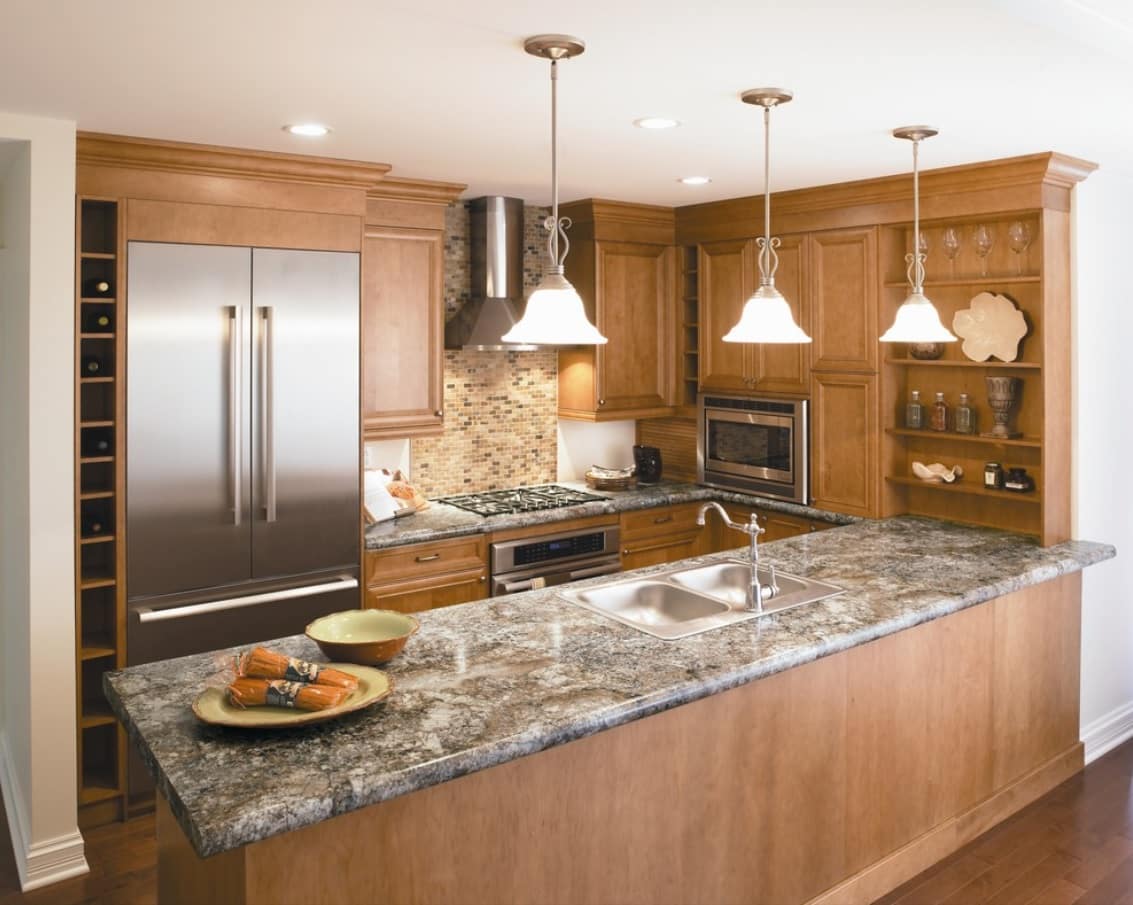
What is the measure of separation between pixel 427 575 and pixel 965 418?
8.02 ft

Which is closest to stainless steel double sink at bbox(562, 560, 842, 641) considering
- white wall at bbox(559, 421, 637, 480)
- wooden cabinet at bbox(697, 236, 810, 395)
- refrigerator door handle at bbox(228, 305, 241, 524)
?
refrigerator door handle at bbox(228, 305, 241, 524)

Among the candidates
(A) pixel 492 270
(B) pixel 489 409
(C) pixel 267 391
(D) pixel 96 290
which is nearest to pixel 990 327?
(A) pixel 492 270

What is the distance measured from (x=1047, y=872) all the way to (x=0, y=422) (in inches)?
165

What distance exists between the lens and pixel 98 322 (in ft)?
11.4

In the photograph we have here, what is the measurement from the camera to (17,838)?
333 cm

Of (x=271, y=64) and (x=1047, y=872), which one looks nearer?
(x=271, y=64)

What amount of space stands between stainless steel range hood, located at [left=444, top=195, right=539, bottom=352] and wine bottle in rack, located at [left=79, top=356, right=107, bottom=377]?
169cm

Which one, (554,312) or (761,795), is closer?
(554,312)

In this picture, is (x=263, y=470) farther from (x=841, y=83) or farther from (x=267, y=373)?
(x=841, y=83)

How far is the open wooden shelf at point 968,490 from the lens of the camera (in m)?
3.94

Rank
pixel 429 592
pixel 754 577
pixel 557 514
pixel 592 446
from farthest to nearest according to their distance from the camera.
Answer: pixel 592 446 → pixel 557 514 → pixel 429 592 → pixel 754 577

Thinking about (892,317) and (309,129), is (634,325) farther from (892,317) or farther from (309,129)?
(309,129)

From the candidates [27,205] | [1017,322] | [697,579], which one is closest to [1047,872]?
[697,579]

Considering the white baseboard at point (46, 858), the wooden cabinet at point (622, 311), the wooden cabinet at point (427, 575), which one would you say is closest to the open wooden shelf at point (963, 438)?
the wooden cabinet at point (622, 311)
